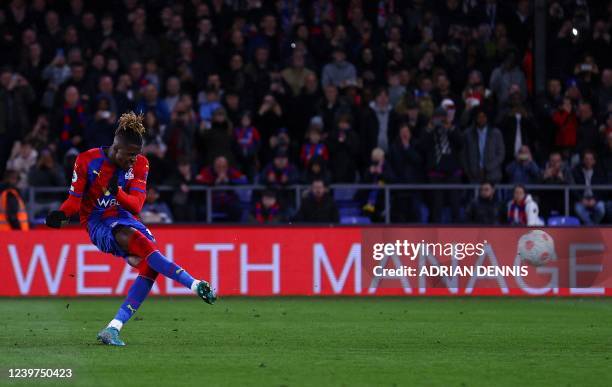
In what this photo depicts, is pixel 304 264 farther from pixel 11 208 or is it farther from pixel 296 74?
pixel 296 74

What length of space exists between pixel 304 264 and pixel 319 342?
649 cm

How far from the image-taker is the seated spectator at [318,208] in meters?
20.5

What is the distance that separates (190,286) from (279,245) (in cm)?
753

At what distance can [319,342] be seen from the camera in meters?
12.5

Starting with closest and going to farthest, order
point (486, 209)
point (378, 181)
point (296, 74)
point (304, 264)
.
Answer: point (304, 264), point (486, 209), point (378, 181), point (296, 74)

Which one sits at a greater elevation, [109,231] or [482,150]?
[482,150]

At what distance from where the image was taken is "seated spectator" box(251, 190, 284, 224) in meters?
21.1

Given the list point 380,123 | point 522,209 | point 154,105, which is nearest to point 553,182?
point 522,209

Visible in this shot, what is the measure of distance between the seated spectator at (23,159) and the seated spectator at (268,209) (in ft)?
12.6

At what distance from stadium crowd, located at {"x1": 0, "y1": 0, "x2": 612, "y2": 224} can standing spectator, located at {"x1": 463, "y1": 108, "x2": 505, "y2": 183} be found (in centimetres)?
3

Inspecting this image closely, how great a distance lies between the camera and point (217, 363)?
1062cm

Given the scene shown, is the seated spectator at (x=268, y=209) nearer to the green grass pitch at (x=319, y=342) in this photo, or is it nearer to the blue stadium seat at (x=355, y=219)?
the blue stadium seat at (x=355, y=219)

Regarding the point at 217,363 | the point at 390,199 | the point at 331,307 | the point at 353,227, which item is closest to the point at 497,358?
the point at 217,363

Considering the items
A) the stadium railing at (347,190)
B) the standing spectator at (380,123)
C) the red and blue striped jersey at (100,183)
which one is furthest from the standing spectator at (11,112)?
the red and blue striped jersey at (100,183)
